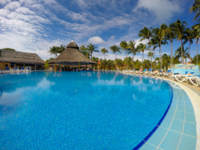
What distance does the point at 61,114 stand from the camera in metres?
3.04

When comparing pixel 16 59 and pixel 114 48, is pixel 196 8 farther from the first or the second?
pixel 16 59

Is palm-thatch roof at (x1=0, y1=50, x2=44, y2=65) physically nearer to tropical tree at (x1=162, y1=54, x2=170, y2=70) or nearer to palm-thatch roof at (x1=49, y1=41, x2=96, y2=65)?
palm-thatch roof at (x1=49, y1=41, x2=96, y2=65)

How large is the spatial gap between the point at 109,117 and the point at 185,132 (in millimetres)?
1715

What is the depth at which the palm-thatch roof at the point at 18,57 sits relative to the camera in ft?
78.7

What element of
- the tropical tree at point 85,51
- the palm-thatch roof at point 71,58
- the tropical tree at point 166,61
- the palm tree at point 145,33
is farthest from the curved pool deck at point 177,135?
the tropical tree at point 166,61

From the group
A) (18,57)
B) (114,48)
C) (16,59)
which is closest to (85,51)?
(114,48)

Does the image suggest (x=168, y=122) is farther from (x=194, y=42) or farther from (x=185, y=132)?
(x=194, y=42)

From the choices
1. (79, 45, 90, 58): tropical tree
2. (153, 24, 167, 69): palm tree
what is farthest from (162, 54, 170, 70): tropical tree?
(79, 45, 90, 58): tropical tree

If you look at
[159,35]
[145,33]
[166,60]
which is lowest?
[166,60]

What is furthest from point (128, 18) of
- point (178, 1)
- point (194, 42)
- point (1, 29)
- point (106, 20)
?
point (1, 29)

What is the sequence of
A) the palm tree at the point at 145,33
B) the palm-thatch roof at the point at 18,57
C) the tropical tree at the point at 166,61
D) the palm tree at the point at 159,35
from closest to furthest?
the palm tree at the point at 159,35 → the palm tree at the point at 145,33 → the palm-thatch roof at the point at 18,57 → the tropical tree at the point at 166,61

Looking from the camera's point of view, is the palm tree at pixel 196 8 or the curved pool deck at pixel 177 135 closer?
the curved pool deck at pixel 177 135

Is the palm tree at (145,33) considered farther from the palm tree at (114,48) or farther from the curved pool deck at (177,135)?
the curved pool deck at (177,135)

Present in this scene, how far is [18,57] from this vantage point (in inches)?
1046
